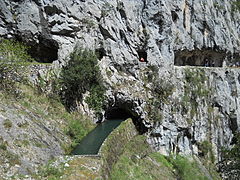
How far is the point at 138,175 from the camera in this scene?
17438 millimetres

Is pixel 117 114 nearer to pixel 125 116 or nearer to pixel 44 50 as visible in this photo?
pixel 125 116

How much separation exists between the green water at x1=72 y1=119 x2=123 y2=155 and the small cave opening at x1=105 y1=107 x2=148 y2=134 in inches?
61.1

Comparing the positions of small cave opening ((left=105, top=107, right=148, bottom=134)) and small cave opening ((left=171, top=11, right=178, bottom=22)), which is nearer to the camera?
small cave opening ((left=105, top=107, right=148, bottom=134))

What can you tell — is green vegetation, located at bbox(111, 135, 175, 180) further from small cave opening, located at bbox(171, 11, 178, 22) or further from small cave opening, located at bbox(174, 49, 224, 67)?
small cave opening, located at bbox(171, 11, 178, 22)

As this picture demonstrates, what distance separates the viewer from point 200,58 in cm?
4075

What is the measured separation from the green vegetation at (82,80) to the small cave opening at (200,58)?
15884 millimetres

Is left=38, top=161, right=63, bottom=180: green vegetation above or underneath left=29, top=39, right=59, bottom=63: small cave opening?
underneath

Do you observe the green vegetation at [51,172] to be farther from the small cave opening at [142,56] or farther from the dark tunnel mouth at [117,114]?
the small cave opening at [142,56]

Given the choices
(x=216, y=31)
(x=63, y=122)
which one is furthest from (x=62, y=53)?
(x=216, y=31)

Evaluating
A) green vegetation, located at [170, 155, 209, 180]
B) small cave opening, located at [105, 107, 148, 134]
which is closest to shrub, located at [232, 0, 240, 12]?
small cave opening, located at [105, 107, 148, 134]

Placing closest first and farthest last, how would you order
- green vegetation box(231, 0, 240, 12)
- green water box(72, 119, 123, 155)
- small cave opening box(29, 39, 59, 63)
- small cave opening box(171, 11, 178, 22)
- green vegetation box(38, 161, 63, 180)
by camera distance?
green vegetation box(38, 161, 63, 180), green water box(72, 119, 123, 155), small cave opening box(29, 39, 59, 63), small cave opening box(171, 11, 178, 22), green vegetation box(231, 0, 240, 12)

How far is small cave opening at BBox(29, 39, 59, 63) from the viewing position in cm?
2477

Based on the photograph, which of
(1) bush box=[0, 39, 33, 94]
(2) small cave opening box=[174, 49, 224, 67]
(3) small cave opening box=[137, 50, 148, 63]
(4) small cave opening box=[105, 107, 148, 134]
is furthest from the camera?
(2) small cave opening box=[174, 49, 224, 67]

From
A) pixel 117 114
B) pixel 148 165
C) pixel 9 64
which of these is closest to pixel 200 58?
pixel 117 114
